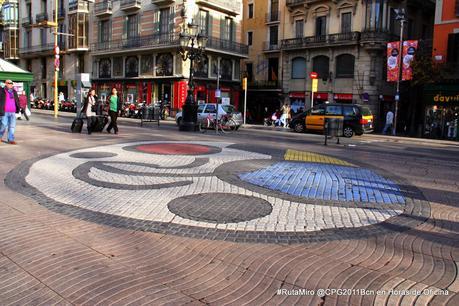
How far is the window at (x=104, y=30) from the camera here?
149 ft

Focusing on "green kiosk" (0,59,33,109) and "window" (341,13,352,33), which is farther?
"window" (341,13,352,33)

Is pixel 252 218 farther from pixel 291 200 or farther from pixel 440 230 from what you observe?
pixel 440 230

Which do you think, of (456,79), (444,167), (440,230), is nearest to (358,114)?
(456,79)

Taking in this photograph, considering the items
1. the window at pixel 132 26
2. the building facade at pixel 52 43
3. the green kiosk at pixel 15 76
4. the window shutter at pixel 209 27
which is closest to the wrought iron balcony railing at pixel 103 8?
the building facade at pixel 52 43

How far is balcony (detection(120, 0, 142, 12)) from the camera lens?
136 feet

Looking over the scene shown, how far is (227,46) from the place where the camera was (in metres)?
42.5

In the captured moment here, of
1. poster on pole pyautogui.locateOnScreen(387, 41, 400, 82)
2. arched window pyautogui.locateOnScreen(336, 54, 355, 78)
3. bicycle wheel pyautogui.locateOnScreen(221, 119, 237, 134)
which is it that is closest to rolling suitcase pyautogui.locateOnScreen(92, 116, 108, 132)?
bicycle wheel pyautogui.locateOnScreen(221, 119, 237, 134)

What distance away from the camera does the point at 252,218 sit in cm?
559

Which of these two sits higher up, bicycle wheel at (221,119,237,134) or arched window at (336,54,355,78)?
arched window at (336,54,355,78)

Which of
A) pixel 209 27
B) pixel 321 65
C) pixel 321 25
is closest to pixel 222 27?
pixel 209 27

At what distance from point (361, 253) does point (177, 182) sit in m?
3.97

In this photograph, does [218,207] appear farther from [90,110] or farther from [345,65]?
Result: [345,65]

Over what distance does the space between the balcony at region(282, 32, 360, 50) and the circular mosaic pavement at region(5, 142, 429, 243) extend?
28.6 metres

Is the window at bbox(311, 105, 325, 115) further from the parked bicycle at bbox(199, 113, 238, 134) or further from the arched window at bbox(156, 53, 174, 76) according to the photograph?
the arched window at bbox(156, 53, 174, 76)
